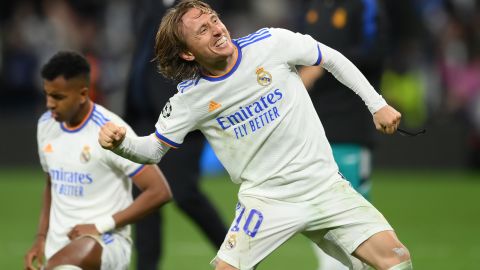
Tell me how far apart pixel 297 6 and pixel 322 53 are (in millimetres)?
13917

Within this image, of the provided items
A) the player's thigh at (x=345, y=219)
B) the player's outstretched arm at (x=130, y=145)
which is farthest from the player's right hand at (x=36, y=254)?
the player's thigh at (x=345, y=219)

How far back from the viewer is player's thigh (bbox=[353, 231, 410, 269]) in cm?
511

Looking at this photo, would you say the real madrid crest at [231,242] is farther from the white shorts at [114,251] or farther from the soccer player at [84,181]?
the white shorts at [114,251]

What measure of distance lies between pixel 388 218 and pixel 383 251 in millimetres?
6724

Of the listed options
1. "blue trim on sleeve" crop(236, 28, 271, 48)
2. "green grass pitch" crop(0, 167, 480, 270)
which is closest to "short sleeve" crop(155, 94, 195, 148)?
"blue trim on sleeve" crop(236, 28, 271, 48)

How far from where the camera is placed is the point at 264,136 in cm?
527

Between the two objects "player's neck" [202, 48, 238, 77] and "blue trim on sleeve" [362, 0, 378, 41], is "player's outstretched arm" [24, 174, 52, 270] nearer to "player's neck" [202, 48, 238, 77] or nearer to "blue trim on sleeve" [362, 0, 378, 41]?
"player's neck" [202, 48, 238, 77]

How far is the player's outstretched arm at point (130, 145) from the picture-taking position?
5098mm

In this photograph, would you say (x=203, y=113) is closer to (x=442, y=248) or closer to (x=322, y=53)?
(x=322, y=53)

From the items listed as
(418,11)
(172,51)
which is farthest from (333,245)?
(418,11)

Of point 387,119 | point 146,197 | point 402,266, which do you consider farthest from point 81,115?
point 402,266

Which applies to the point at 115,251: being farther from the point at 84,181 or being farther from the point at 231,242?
the point at 231,242

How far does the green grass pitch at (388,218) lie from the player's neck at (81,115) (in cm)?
287

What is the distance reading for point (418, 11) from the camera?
1941 centimetres
